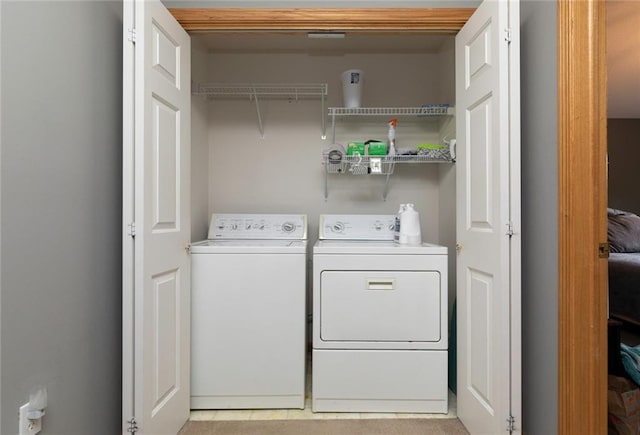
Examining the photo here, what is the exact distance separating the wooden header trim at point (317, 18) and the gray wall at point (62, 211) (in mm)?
382

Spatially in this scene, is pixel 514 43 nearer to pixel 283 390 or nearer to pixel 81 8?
pixel 81 8

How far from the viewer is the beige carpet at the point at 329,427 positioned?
172 centimetres

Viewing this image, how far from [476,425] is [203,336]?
1.38 m

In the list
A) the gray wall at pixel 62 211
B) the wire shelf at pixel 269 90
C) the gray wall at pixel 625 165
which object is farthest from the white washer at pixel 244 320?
the gray wall at pixel 625 165

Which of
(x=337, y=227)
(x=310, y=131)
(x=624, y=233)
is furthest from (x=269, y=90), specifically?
(x=624, y=233)

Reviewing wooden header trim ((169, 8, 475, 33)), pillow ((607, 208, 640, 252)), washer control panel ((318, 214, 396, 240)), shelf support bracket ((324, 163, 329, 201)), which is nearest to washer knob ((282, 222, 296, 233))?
washer control panel ((318, 214, 396, 240))

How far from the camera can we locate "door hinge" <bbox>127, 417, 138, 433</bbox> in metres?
1.38

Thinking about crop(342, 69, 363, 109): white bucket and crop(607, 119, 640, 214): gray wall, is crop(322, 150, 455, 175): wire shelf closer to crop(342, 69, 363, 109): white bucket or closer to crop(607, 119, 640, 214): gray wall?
crop(342, 69, 363, 109): white bucket

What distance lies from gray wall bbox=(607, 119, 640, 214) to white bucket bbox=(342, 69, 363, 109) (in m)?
3.14

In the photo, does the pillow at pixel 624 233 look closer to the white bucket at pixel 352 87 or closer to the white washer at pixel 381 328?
the white washer at pixel 381 328

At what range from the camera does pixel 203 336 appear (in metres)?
1.85

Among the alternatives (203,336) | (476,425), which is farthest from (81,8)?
(476,425)

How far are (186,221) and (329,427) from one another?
1256 mm

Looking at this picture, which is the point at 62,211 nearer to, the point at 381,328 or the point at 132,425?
the point at 132,425
